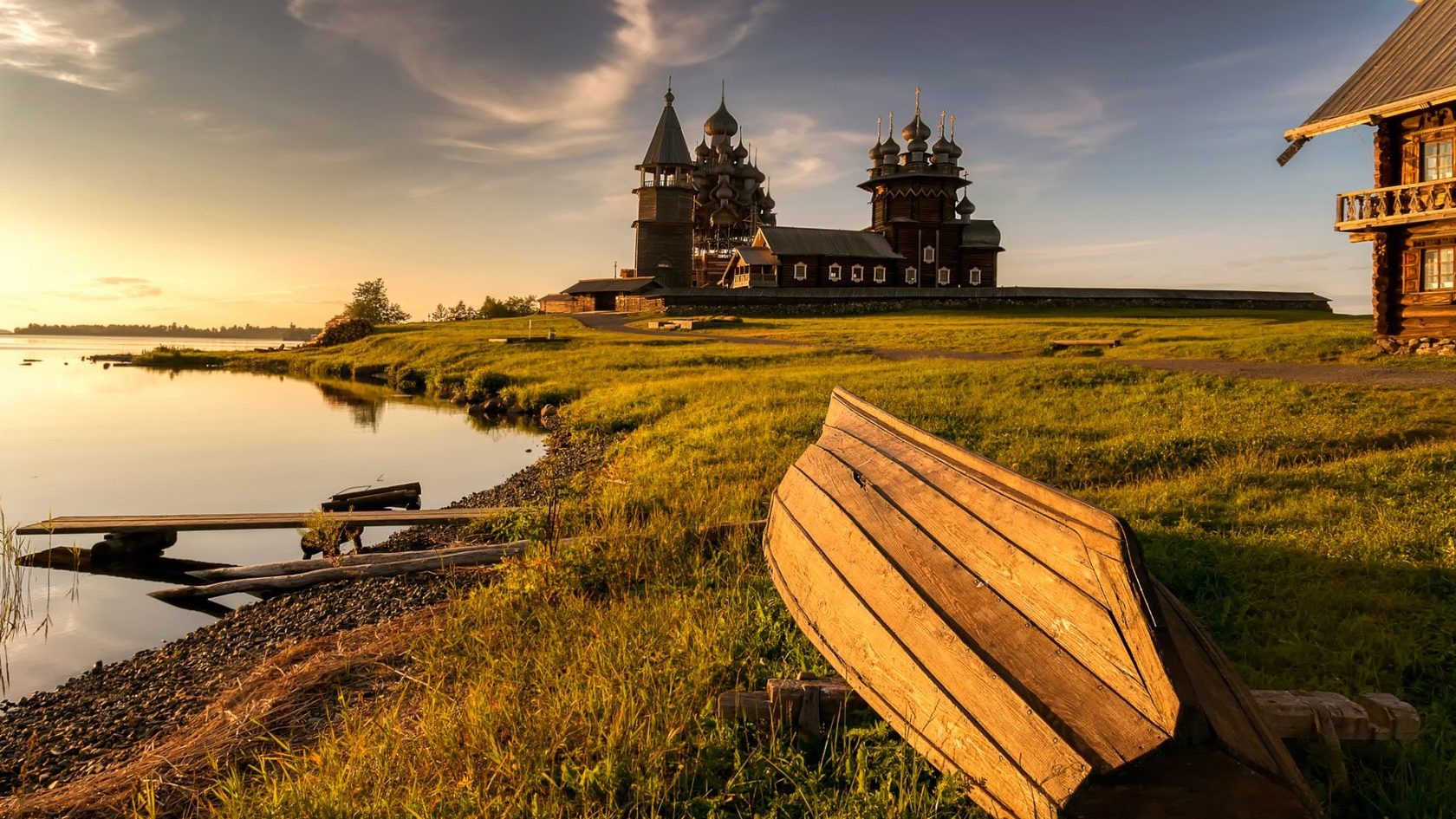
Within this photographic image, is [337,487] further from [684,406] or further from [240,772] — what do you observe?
[240,772]

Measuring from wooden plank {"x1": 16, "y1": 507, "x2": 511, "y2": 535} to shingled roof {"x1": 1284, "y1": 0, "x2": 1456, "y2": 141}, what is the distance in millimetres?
22947

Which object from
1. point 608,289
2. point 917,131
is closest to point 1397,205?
point 917,131

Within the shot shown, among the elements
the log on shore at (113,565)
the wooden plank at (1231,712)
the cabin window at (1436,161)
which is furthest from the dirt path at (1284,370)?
the log on shore at (113,565)

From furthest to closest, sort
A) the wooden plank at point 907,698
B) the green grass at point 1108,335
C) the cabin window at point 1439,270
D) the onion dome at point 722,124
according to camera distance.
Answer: the onion dome at point 722,124
the green grass at point 1108,335
the cabin window at point 1439,270
the wooden plank at point 907,698

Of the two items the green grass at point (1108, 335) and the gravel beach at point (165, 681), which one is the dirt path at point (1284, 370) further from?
the gravel beach at point (165, 681)

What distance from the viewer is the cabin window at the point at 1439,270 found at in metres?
19.8

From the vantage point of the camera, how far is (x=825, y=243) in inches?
2174

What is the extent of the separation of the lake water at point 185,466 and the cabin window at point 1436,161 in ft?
76.2

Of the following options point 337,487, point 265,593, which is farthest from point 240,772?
point 337,487

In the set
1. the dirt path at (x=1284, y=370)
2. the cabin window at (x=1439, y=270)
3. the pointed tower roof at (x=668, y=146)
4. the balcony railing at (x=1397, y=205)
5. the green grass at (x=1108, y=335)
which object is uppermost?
the pointed tower roof at (x=668, y=146)

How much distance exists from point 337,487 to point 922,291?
44.1 m

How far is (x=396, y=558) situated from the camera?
8.53 meters

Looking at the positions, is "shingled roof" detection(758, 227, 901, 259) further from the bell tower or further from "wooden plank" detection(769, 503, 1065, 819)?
"wooden plank" detection(769, 503, 1065, 819)

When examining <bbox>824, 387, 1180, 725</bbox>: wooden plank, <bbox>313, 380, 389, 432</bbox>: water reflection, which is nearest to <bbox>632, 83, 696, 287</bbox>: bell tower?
<bbox>313, 380, 389, 432</bbox>: water reflection
